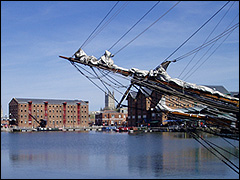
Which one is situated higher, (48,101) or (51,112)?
(48,101)

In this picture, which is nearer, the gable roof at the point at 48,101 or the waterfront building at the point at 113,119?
the gable roof at the point at 48,101

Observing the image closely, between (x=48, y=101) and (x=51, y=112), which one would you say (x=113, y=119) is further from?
(x=48, y=101)

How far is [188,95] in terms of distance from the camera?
1659 centimetres

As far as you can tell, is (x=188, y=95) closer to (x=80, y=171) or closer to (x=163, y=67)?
(x=163, y=67)

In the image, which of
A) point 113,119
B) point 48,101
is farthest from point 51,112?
point 113,119

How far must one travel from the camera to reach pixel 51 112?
136 meters

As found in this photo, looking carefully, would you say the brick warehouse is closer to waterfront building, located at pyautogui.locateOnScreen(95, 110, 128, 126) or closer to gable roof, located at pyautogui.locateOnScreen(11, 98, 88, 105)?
gable roof, located at pyautogui.locateOnScreen(11, 98, 88, 105)

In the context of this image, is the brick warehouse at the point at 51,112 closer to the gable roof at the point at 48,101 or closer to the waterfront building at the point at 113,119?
the gable roof at the point at 48,101

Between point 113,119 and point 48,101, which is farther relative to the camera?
point 113,119

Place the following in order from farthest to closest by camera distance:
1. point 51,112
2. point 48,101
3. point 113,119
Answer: point 113,119 → point 48,101 → point 51,112

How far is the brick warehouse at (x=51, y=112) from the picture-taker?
130 metres

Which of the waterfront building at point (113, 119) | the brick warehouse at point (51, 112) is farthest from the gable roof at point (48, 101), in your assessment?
the waterfront building at point (113, 119)

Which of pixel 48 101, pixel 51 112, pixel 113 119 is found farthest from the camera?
pixel 113 119

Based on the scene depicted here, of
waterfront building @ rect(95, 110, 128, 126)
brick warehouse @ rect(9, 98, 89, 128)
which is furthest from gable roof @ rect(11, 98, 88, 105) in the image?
waterfront building @ rect(95, 110, 128, 126)
